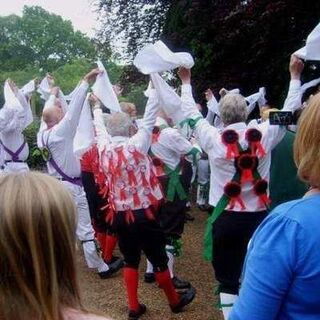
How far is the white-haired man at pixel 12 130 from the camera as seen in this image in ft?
23.2

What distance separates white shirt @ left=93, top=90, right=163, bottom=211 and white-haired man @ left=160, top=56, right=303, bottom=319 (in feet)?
1.39

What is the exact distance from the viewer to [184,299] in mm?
5199

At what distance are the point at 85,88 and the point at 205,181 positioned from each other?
17.6 feet

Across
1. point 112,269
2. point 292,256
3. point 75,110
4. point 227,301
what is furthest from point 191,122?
point 112,269

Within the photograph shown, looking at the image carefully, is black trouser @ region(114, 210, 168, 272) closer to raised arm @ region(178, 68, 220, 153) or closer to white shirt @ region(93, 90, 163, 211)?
white shirt @ region(93, 90, 163, 211)

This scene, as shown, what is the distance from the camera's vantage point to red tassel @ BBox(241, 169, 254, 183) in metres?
4.14

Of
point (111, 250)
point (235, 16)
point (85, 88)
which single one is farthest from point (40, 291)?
point (235, 16)

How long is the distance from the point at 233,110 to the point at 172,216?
2304 mm

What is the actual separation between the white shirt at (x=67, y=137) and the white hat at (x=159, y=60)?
130cm

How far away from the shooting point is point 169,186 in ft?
20.5

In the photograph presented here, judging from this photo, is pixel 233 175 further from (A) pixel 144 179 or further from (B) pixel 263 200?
(A) pixel 144 179

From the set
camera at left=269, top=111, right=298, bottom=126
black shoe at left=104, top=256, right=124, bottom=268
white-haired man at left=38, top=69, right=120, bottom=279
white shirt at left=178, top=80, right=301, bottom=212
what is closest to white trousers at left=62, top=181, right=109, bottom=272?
white-haired man at left=38, top=69, right=120, bottom=279

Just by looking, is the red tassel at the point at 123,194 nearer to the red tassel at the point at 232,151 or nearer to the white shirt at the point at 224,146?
the white shirt at the point at 224,146

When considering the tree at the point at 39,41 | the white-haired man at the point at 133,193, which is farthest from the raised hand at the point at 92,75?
the tree at the point at 39,41
